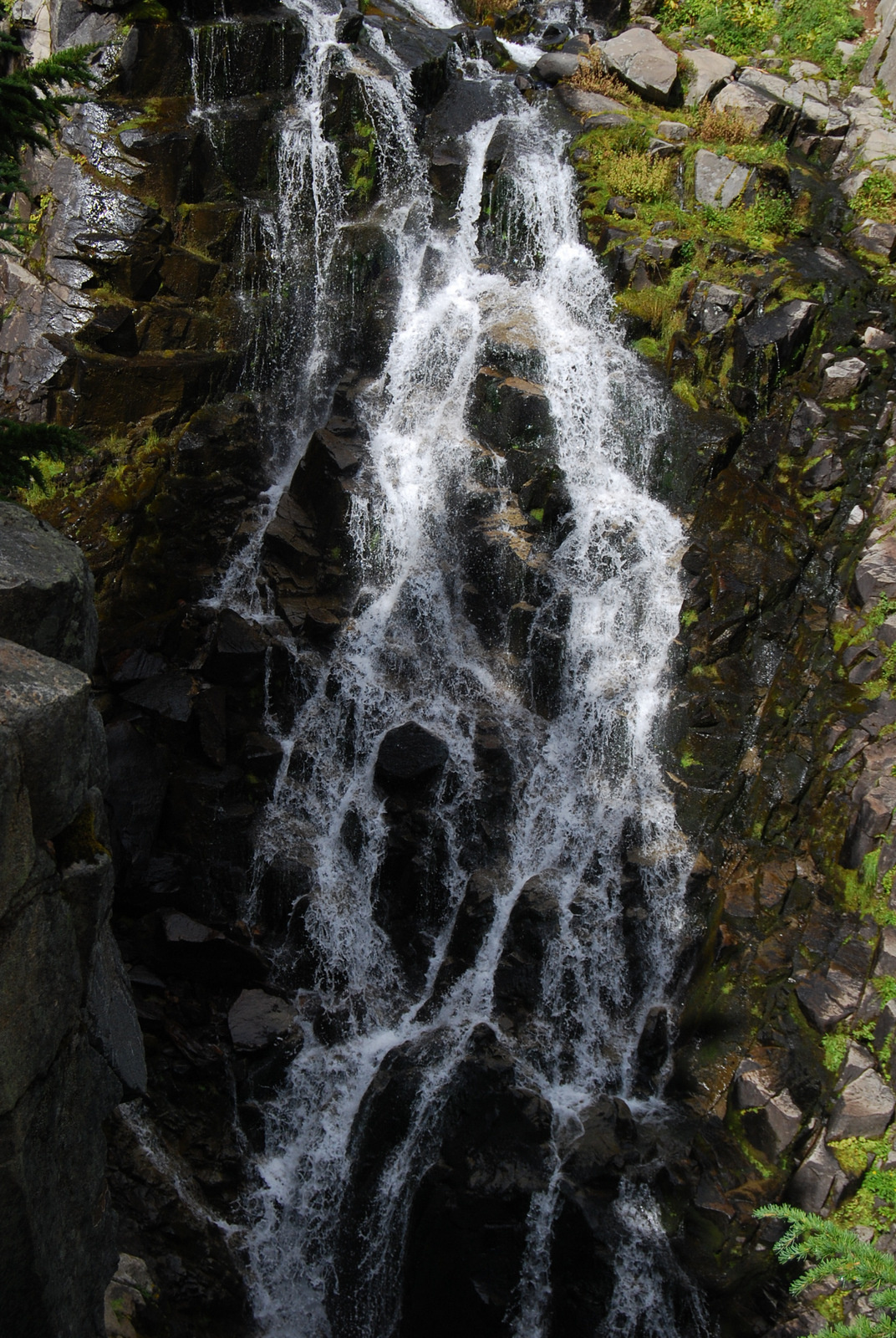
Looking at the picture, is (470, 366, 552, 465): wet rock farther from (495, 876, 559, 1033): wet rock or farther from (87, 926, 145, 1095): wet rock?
(87, 926, 145, 1095): wet rock

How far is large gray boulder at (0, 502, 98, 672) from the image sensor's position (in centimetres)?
620

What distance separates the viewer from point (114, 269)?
14.3 meters

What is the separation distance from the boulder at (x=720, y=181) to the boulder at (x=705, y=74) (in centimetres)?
227

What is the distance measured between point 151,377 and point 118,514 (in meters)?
2.26

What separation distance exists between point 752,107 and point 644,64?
2.59m

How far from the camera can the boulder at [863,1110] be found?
28.6 ft

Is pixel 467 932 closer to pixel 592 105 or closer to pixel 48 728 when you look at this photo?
pixel 48 728

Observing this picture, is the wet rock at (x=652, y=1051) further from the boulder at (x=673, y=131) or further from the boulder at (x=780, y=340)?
the boulder at (x=673, y=131)

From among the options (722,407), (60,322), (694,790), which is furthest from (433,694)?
(60,322)

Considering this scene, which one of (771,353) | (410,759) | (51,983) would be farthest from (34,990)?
(771,353)

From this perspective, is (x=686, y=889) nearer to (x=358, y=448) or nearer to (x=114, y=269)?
(x=358, y=448)

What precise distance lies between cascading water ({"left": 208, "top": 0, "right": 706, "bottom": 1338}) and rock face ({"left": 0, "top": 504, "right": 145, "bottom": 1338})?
394 cm

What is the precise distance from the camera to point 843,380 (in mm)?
13711

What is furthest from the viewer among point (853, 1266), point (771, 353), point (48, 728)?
point (771, 353)
